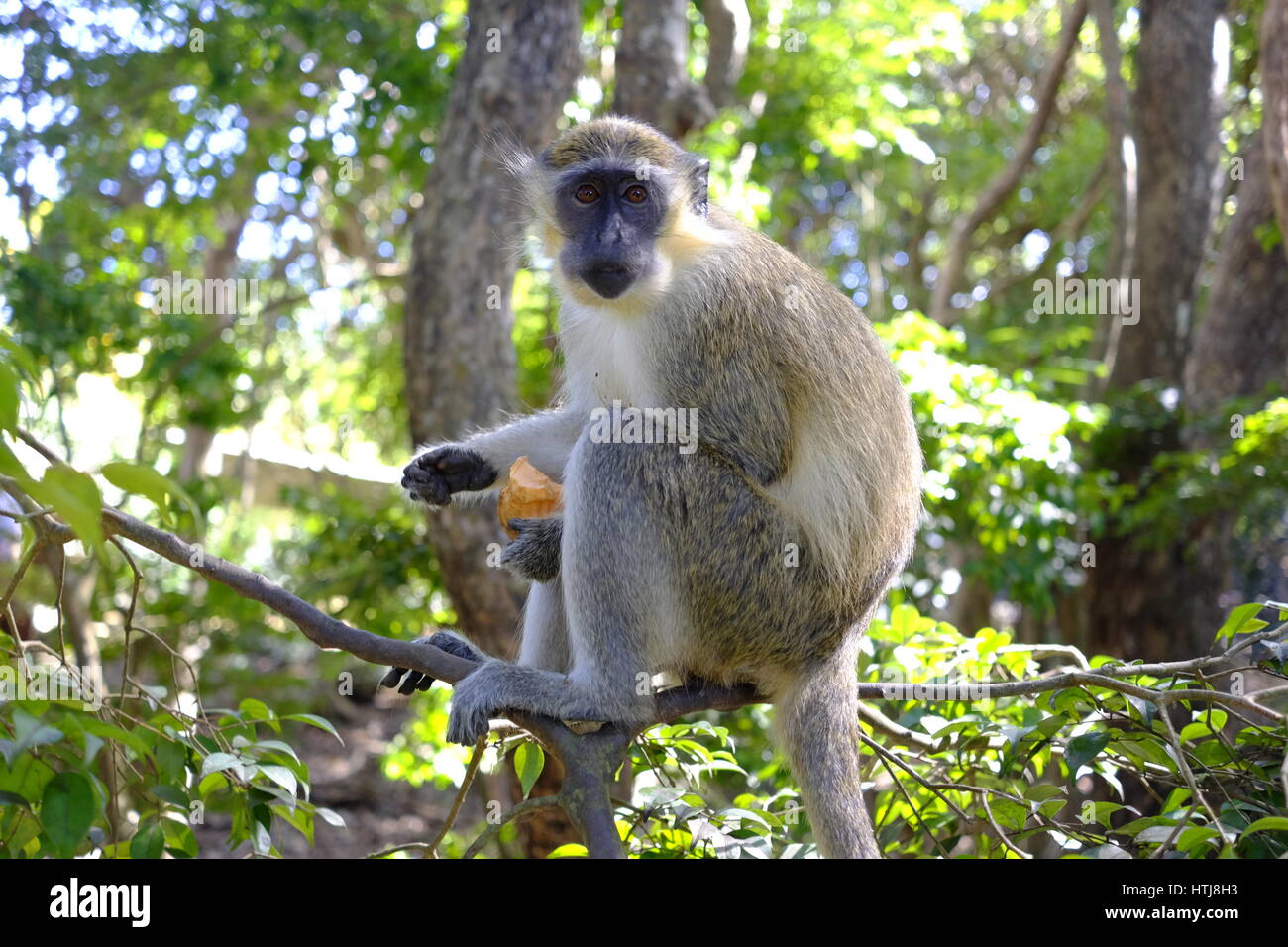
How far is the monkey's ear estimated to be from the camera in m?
5.31

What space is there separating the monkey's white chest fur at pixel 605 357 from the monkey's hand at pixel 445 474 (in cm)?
59

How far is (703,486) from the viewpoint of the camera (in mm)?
4590

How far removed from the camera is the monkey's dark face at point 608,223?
489 centimetres

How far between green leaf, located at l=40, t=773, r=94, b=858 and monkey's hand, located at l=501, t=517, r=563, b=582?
215 cm

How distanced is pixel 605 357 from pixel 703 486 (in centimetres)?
108

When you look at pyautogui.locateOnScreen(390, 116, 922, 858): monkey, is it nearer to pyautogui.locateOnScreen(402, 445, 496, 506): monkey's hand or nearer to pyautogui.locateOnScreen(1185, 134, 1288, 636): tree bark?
pyautogui.locateOnScreen(402, 445, 496, 506): monkey's hand

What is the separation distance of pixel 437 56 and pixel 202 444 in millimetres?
6399

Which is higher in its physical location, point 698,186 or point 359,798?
point 698,186

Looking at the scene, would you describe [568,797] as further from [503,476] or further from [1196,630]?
[1196,630]

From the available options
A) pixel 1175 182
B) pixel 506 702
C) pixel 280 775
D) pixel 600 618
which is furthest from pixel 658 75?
pixel 280 775

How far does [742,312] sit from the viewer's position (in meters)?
4.89

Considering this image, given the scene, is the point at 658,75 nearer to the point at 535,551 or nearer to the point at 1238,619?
the point at 535,551

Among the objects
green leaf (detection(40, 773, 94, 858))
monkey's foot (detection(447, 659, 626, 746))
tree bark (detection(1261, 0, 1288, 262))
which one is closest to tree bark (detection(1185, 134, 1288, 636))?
tree bark (detection(1261, 0, 1288, 262))

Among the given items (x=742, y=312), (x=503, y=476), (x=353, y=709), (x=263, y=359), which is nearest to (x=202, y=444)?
(x=263, y=359)
